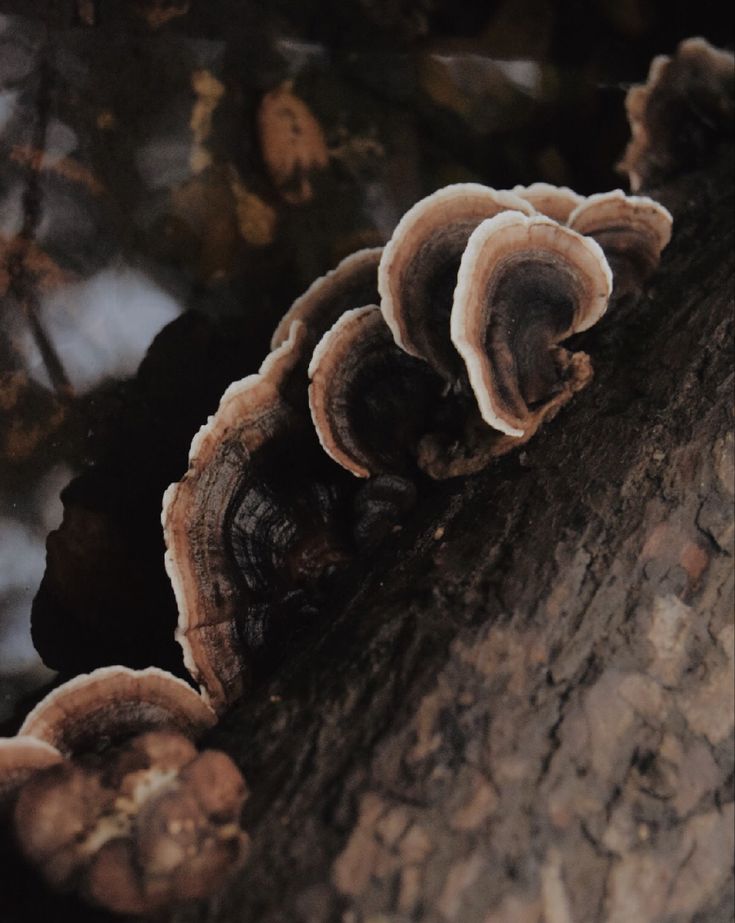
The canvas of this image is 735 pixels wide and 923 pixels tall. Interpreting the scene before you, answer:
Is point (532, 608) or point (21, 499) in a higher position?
point (532, 608)

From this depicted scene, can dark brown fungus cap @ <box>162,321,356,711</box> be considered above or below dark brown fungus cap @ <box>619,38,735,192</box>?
below

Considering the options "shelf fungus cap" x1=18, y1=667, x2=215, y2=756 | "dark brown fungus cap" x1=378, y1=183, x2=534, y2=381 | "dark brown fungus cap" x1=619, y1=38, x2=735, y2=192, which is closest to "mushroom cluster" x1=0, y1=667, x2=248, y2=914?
"shelf fungus cap" x1=18, y1=667, x2=215, y2=756

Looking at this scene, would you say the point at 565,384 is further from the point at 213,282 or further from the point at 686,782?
the point at 213,282

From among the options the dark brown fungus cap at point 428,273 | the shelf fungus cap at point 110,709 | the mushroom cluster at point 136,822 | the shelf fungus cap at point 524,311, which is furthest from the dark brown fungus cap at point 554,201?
the mushroom cluster at point 136,822

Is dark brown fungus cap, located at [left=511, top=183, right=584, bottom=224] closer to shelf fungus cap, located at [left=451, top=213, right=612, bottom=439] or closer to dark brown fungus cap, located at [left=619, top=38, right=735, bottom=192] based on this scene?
shelf fungus cap, located at [left=451, top=213, right=612, bottom=439]

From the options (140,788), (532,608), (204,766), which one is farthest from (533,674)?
(140,788)

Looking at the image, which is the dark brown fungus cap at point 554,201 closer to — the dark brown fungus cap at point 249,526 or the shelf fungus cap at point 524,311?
the shelf fungus cap at point 524,311
